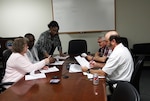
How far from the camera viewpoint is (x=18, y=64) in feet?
8.85

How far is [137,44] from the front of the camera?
5418mm

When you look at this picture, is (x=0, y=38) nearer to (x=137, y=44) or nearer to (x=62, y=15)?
(x=62, y=15)

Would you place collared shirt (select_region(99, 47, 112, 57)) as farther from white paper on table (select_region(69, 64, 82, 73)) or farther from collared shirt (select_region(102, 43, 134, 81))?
collared shirt (select_region(102, 43, 134, 81))

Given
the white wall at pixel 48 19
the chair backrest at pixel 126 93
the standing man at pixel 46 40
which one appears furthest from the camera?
the white wall at pixel 48 19

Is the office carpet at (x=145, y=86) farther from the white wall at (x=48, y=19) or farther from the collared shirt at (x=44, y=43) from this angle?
the collared shirt at (x=44, y=43)

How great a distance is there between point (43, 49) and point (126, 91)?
9.04ft

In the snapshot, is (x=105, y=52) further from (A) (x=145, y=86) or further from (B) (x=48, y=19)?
(B) (x=48, y=19)

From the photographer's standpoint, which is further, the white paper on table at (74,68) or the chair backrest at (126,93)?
the white paper on table at (74,68)

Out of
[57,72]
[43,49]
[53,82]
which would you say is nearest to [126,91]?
[53,82]

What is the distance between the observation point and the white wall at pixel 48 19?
5.47 meters

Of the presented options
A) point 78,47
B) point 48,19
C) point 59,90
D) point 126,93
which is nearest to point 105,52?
point 78,47

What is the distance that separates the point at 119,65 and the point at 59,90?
0.90 meters

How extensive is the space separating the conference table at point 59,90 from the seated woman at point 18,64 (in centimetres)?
29

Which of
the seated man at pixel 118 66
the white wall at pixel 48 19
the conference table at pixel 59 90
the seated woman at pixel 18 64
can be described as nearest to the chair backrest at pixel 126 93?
the conference table at pixel 59 90
